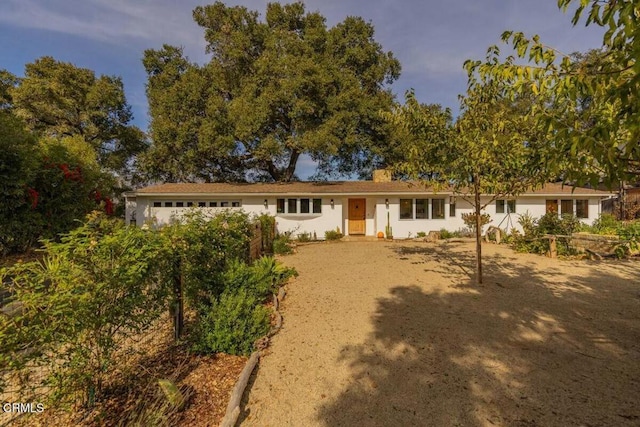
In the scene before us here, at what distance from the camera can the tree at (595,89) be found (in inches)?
67.0

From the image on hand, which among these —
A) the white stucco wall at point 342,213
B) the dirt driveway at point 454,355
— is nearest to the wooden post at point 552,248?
the dirt driveway at point 454,355

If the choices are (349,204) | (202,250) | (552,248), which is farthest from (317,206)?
(202,250)

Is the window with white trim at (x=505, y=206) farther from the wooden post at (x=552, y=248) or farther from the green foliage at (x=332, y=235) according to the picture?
the green foliage at (x=332, y=235)

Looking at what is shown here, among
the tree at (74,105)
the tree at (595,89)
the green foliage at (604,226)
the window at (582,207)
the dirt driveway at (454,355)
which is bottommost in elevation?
the dirt driveway at (454,355)

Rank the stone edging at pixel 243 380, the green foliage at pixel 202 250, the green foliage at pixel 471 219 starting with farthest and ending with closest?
the green foliage at pixel 471 219 < the green foliage at pixel 202 250 < the stone edging at pixel 243 380

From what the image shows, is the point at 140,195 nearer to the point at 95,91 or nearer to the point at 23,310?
the point at 95,91

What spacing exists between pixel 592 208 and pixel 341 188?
51.5 ft

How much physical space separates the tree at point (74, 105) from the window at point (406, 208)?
22.6 metres

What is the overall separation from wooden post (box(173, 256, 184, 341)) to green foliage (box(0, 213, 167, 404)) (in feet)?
2.72

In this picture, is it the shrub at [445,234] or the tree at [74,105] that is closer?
the shrub at [445,234]

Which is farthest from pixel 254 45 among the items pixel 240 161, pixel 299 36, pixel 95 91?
pixel 95 91

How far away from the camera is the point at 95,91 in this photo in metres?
22.1

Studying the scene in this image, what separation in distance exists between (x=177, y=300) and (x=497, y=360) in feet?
14.6

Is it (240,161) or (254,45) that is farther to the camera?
(240,161)
